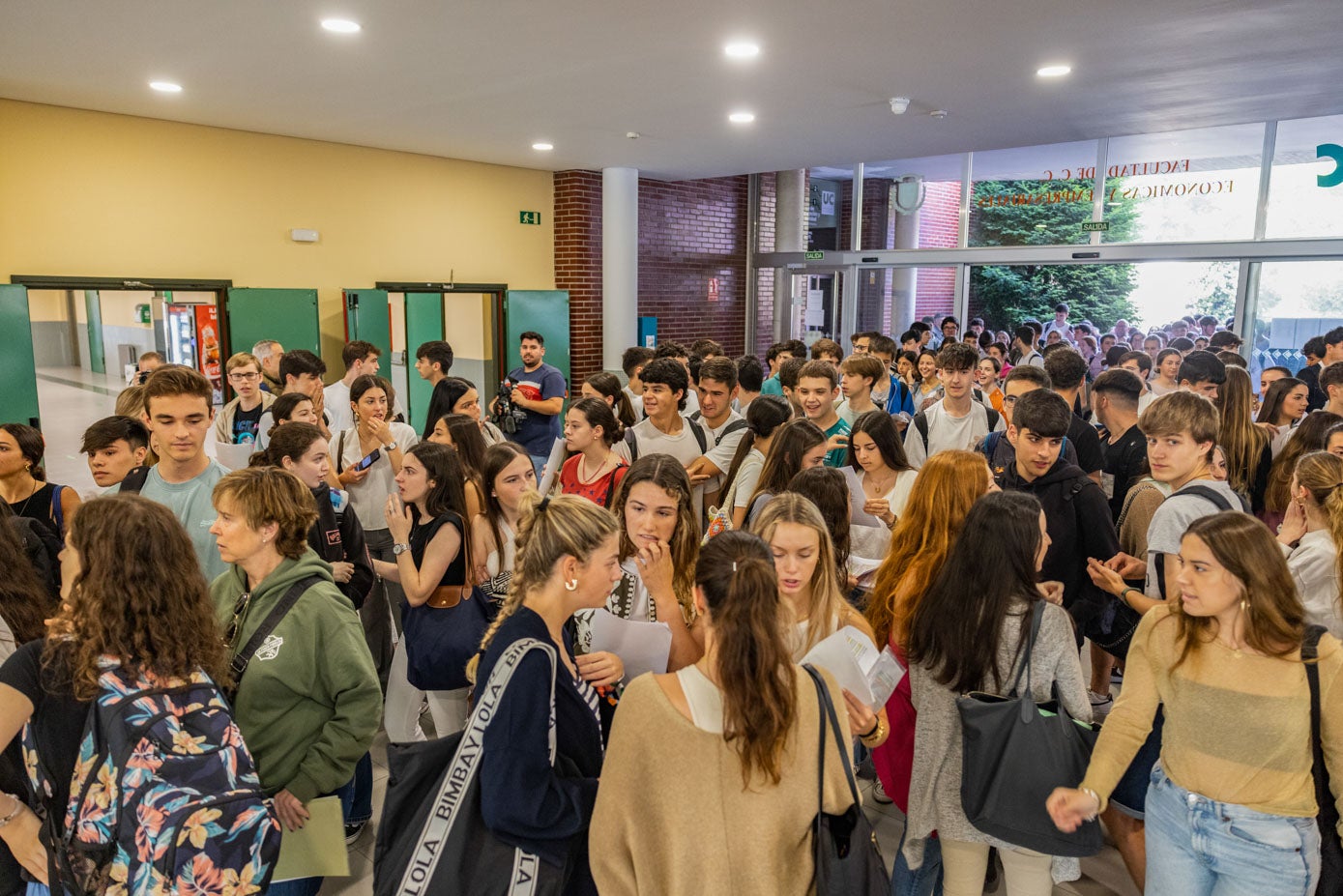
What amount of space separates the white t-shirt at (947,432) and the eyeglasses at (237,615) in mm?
3938

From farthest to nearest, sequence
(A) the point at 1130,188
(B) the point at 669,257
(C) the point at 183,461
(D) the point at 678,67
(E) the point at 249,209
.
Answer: (B) the point at 669,257
(A) the point at 1130,188
(E) the point at 249,209
(D) the point at 678,67
(C) the point at 183,461

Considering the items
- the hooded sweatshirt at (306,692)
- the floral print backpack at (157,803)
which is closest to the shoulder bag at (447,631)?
the hooded sweatshirt at (306,692)

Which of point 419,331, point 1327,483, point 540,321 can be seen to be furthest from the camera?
point 540,321

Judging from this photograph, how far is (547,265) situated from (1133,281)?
7352 mm

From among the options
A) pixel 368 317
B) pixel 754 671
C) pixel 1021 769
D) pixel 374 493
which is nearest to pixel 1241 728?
pixel 1021 769

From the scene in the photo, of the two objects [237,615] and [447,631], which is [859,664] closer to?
[447,631]

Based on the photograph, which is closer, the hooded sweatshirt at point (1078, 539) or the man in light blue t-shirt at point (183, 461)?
the man in light blue t-shirt at point (183, 461)

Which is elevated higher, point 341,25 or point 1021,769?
point 341,25

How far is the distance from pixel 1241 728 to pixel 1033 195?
34.0 feet

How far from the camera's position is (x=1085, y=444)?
14.4ft

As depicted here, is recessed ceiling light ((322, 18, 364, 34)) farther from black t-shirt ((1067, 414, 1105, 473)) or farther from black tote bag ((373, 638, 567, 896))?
black t-shirt ((1067, 414, 1105, 473))

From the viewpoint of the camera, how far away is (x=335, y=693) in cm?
246

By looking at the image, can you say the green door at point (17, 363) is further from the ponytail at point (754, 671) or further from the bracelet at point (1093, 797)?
the bracelet at point (1093, 797)

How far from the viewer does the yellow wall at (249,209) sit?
22.9 ft
